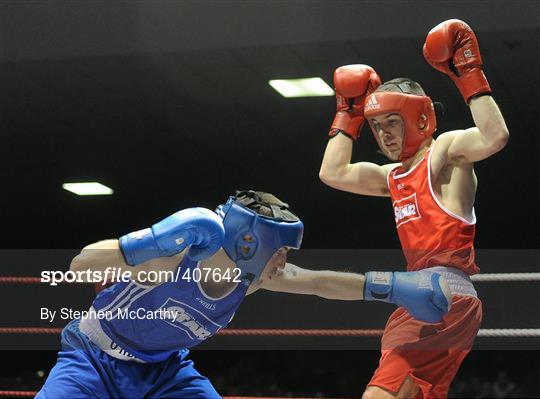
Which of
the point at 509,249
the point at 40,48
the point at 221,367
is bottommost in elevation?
the point at 221,367

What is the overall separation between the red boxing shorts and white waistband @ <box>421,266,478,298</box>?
0.05ft

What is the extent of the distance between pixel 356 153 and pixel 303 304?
1039 millimetres

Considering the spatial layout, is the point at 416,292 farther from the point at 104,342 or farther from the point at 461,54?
the point at 104,342

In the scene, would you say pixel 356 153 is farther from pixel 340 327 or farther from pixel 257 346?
pixel 257 346

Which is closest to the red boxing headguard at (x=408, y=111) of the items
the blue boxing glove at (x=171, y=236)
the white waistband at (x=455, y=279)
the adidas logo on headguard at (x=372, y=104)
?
the adidas logo on headguard at (x=372, y=104)

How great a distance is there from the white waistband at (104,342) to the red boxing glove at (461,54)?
3.17 feet

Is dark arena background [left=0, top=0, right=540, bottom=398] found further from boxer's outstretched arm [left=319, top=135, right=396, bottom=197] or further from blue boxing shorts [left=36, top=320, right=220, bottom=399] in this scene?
blue boxing shorts [left=36, top=320, right=220, bottom=399]

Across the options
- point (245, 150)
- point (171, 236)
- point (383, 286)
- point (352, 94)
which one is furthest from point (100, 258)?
point (245, 150)

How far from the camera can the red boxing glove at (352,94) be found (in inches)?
96.0

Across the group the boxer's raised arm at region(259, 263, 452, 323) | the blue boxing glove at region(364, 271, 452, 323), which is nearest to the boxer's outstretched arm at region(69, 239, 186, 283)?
the boxer's raised arm at region(259, 263, 452, 323)

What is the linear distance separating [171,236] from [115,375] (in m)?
0.45

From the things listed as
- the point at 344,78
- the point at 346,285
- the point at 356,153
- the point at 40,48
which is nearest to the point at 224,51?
the point at 40,48

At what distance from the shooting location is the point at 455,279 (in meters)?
2.22

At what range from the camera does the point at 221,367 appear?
666cm
